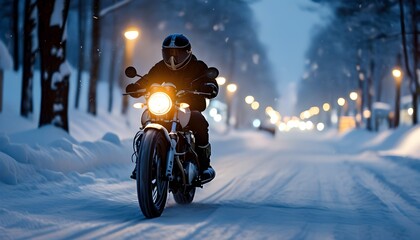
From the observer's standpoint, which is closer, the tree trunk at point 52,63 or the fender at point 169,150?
the fender at point 169,150

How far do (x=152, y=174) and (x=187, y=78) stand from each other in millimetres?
1469

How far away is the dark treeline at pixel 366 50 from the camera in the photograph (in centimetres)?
2914

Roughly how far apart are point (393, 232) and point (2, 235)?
3.39 meters

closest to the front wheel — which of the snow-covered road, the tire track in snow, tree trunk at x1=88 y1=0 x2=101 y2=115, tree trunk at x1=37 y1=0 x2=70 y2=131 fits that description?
the snow-covered road

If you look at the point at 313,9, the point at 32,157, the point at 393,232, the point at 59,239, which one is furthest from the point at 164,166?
the point at 313,9

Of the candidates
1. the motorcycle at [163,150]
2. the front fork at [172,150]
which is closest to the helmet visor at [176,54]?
the motorcycle at [163,150]

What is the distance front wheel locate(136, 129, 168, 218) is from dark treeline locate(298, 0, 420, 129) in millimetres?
19805

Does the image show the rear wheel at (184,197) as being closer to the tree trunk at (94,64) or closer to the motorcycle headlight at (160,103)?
the motorcycle headlight at (160,103)

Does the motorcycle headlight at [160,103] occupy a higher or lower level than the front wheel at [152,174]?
higher

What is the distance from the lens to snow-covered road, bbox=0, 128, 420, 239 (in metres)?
5.41

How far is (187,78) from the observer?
7340 mm

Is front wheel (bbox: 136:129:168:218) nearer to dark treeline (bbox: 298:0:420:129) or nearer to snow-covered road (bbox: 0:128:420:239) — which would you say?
snow-covered road (bbox: 0:128:420:239)

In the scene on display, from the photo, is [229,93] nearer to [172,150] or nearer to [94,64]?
[94,64]

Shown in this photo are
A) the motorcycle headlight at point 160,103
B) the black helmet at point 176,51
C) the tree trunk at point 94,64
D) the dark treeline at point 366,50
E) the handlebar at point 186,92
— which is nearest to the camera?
the motorcycle headlight at point 160,103
